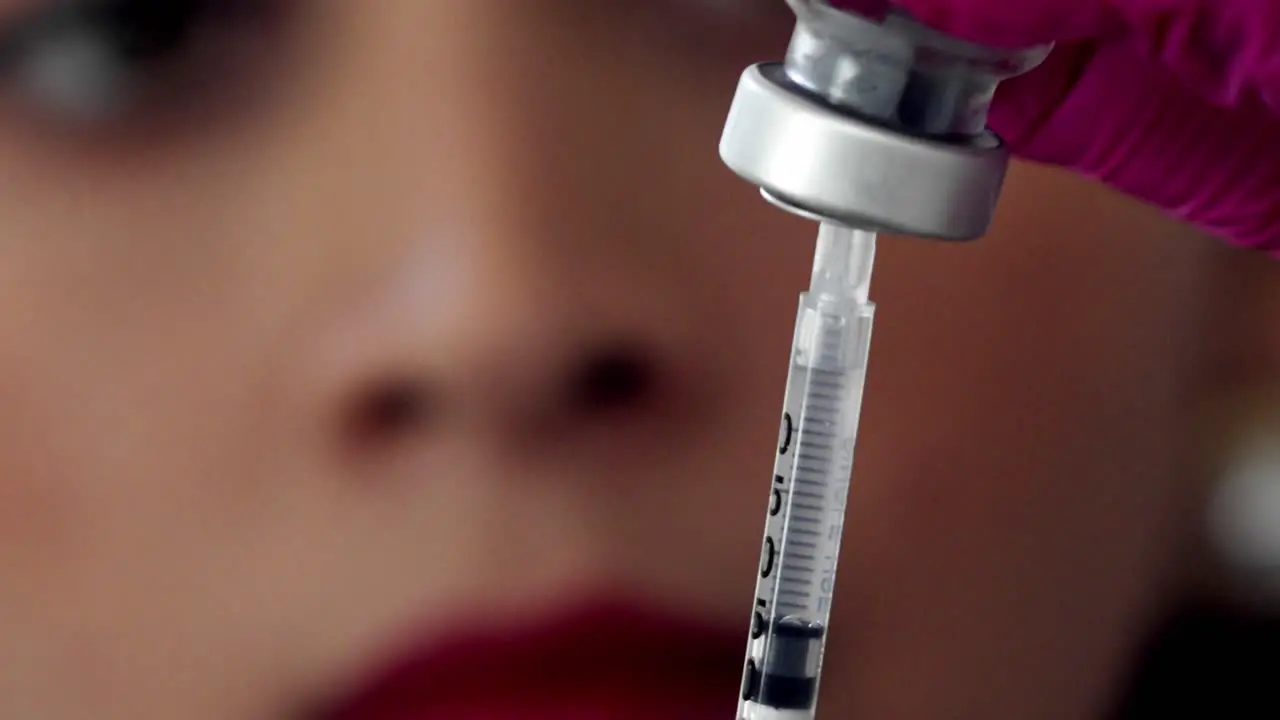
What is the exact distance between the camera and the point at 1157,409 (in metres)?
0.70

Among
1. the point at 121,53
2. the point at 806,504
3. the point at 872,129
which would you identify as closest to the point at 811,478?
the point at 806,504

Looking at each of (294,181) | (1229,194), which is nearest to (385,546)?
(294,181)

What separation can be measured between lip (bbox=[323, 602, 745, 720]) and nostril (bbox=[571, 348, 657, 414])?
0.11 m

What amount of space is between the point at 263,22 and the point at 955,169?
365mm

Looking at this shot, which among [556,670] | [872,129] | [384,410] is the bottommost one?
[556,670]

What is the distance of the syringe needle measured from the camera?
0.44 metres

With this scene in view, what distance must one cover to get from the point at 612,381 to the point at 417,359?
0.32 ft

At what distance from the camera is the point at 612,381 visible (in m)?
0.60

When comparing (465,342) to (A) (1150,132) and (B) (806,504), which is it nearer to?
(B) (806,504)

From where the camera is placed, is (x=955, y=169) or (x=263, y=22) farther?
(x=263, y=22)

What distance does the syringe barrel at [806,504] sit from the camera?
1.45 ft

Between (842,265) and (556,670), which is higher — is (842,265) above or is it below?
above

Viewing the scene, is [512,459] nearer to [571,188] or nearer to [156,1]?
[571,188]

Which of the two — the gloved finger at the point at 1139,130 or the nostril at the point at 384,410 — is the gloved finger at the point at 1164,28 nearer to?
the gloved finger at the point at 1139,130
